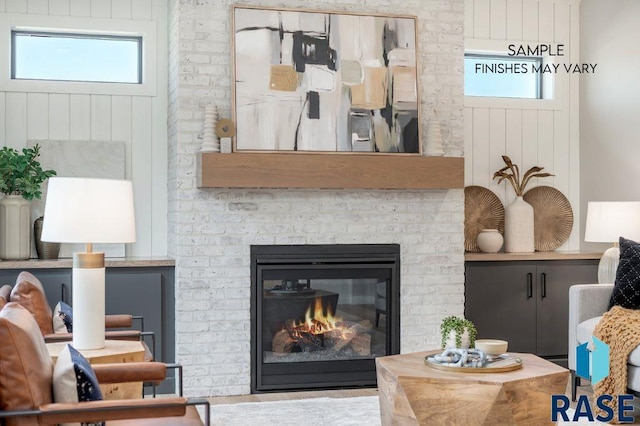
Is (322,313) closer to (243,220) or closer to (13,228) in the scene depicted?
(243,220)

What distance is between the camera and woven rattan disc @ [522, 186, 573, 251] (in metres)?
6.76

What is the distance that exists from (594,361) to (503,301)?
4.44ft

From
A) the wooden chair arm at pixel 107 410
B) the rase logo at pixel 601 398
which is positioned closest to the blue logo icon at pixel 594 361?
the rase logo at pixel 601 398

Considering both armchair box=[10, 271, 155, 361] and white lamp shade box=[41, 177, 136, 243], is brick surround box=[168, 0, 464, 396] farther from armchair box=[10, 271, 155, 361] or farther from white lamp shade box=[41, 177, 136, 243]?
white lamp shade box=[41, 177, 136, 243]

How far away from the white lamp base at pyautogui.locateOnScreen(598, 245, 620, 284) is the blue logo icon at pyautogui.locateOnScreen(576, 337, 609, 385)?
66 cm

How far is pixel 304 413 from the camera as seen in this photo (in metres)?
4.88

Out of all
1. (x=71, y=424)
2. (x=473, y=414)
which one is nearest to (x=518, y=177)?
(x=473, y=414)

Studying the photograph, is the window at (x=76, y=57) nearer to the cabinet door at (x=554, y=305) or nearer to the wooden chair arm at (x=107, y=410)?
the cabinet door at (x=554, y=305)

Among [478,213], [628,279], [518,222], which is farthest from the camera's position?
[478,213]

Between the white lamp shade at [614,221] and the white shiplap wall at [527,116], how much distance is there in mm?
1161

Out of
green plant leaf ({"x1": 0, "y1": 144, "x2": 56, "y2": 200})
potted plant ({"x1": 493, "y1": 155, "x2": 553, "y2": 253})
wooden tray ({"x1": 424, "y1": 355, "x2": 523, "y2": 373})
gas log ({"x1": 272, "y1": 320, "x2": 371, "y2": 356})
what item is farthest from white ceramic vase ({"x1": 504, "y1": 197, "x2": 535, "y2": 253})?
green plant leaf ({"x1": 0, "y1": 144, "x2": 56, "y2": 200})

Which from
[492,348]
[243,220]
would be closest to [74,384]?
[492,348]

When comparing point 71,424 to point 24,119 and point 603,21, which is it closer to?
point 24,119

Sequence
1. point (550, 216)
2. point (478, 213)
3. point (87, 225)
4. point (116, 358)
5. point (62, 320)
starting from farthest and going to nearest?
point (550, 216) < point (478, 213) < point (62, 320) < point (116, 358) < point (87, 225)
